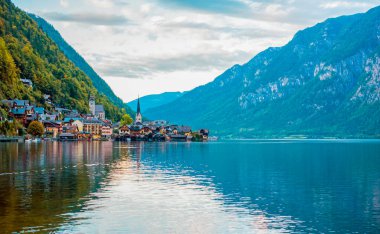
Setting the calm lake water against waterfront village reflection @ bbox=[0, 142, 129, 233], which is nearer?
the calm lake water

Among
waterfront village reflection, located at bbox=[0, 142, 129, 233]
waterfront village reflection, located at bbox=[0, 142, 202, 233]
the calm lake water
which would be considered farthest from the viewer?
waterfront village reflection, located at bbox=[0, 142, 129, 233]

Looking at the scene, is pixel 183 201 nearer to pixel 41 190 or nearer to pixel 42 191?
pixel 42 191

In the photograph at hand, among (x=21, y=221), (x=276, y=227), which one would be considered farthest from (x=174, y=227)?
(x=21, y=221)

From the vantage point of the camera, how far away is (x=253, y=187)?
2495 inches

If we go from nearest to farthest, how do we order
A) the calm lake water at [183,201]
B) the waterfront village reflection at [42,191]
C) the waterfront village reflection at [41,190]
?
1. the calm lake water at [183,201]
2. the waterfront village reflection at [42,191]
3. the waterfront village reflection at [41,190]

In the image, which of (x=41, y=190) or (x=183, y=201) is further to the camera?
(x=41, y=190)

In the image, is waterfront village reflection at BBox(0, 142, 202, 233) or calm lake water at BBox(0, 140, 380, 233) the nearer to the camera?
calm lake water at BBox(0, 140, 380, 233)

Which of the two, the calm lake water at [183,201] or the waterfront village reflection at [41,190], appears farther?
the waterfront village reflection at [41,190]

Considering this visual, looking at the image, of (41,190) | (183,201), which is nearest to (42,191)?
(41,190)

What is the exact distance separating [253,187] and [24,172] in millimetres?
27645

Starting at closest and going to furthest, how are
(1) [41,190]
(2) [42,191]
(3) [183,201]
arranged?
(3) [183,201] < (2) [42,191] < (1) [41,190]

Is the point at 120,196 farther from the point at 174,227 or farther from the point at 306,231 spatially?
the point at 306,231

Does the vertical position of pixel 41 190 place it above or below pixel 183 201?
above

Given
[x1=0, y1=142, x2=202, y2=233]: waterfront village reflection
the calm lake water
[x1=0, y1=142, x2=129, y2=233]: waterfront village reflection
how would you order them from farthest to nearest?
[x1=0, y1=142, x2=129, y2=233]: waterfront village reflection → [x1=0, y1=142, x2=202, y2=233]: waterfront village reflection → the calm lake water
